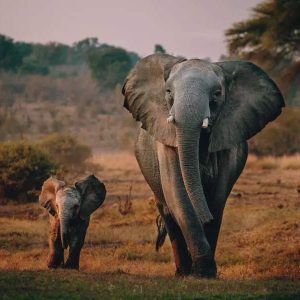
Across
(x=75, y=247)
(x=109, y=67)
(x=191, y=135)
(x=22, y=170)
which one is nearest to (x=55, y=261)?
(x=75, y=247)

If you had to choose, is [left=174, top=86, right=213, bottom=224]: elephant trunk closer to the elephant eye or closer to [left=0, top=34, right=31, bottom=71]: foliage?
the elephant eye

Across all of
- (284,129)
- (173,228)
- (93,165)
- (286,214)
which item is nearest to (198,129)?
(173,228)

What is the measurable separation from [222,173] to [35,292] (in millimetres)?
2892

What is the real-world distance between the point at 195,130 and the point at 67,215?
307 cm

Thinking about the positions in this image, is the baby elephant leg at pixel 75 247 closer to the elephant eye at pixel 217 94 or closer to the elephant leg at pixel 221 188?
the elephant leg at pixel 221 188

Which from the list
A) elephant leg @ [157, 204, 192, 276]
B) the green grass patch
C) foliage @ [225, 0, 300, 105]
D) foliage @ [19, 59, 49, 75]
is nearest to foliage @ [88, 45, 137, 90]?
foliage @ [19, 59, 49, 75]

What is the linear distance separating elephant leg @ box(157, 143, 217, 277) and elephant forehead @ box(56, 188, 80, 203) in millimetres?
2051

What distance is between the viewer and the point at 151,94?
10086 mm

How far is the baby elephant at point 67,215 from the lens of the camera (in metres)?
11.2

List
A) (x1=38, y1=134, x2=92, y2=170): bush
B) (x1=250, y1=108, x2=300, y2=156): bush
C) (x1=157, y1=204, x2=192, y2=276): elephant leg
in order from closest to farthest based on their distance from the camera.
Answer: (x1=157, y1=204, x2=192, y2=276): elephant leg → (x1=38, y1=134, x2=92, y2=170): bush → (x1=250, y1=108, x2=300, y2=156): bush

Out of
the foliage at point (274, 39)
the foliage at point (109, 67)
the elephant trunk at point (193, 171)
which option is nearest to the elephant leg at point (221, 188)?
the elephant trunk at point (193, 171)

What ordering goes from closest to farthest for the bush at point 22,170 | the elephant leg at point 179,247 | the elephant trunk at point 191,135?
1. the elephant trunk at point 191,135
2. the elephant leg at point 179,247
3. the bush at point 22,170

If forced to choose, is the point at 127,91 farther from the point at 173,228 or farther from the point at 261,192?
the point at 261,192

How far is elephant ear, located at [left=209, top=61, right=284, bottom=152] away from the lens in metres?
9.77
